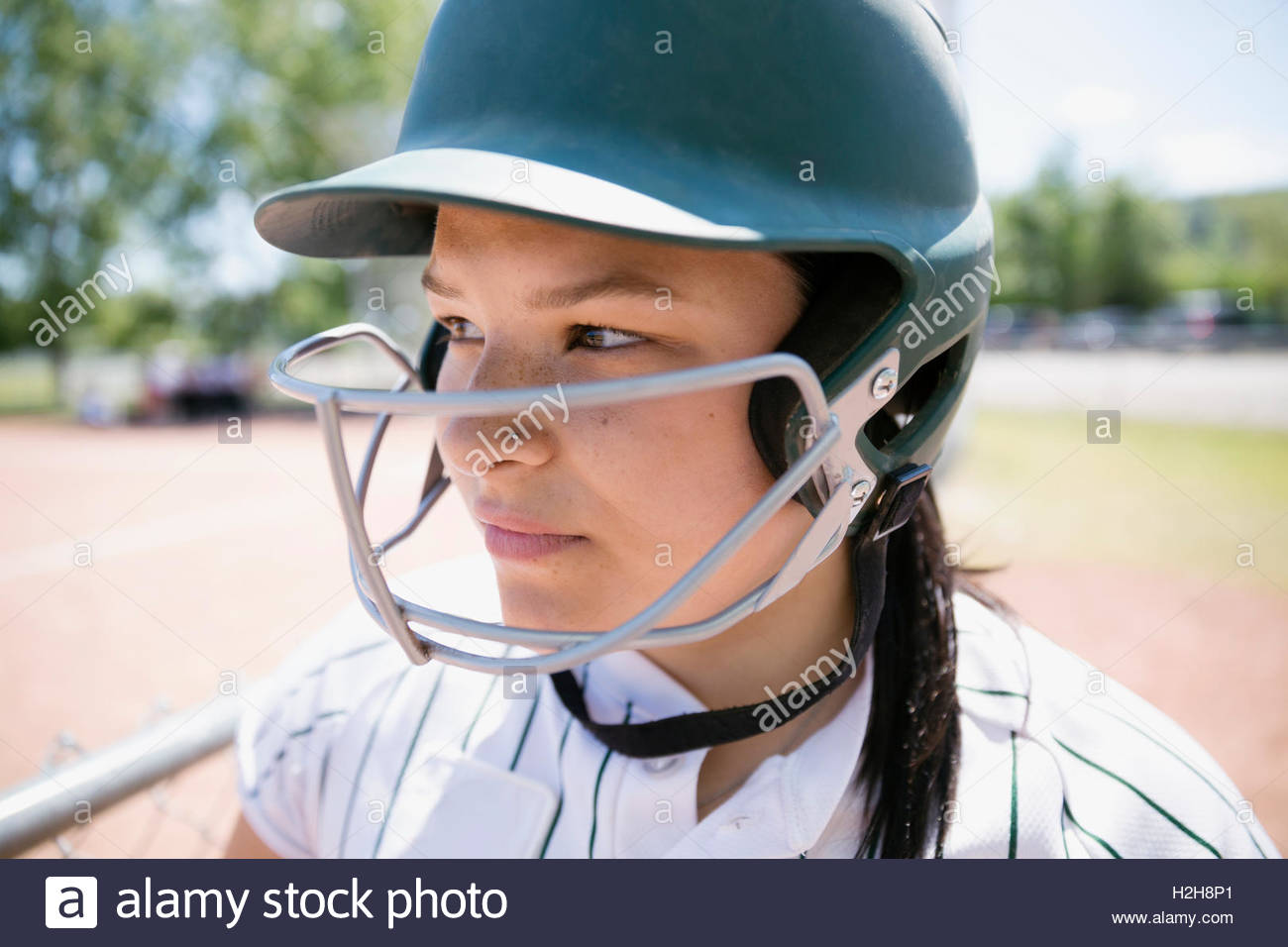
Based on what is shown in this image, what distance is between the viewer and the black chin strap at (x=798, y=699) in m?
1.41

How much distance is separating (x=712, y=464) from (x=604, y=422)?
162 mm

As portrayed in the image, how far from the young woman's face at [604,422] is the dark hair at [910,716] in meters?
0.20

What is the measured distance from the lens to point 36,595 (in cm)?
703

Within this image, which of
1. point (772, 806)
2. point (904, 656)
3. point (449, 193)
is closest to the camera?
point (449, 193)

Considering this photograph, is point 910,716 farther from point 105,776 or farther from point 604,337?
point 105,776

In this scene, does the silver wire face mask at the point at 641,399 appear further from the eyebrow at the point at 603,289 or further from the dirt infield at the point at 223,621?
the dirt infield at the point at 223,621

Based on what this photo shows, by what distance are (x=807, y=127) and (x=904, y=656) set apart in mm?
848

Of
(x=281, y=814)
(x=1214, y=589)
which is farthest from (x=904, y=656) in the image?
(x=1214, y=589)

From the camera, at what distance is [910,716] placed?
1.46 m

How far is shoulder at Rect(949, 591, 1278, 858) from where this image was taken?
1368 millimetres

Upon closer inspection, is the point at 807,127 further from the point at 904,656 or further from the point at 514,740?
the point at 514,740

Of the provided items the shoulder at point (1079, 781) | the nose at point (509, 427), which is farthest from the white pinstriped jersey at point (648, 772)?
the nose at point (509, 427)

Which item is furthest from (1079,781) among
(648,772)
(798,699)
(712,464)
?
(712,464)

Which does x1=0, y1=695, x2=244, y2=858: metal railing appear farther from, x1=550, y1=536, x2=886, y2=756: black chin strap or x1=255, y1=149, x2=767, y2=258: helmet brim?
x1=255, y1=149, x2=767, y2=258: helmet brim
